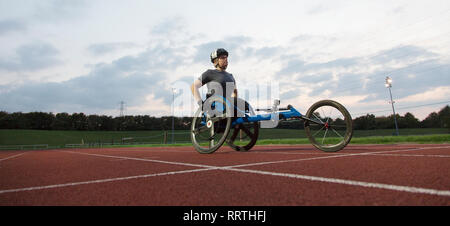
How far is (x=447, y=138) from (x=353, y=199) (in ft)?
36.0

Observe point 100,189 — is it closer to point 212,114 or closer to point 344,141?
point 212,114

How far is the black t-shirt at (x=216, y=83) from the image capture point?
486 cm

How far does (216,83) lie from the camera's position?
487cm

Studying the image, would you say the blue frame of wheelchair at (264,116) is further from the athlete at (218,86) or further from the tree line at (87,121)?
the tree line at (87,121)

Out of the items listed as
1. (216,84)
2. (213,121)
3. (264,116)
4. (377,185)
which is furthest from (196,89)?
(377,185)

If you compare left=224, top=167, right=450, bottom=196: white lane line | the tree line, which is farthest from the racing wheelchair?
the tree line

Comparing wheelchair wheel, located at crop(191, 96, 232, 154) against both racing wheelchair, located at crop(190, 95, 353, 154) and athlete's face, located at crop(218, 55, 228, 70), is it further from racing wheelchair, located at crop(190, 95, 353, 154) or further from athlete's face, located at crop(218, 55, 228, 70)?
athlete's face, located at crop(218, 55, 228, 70)

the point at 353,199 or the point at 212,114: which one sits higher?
the point at 212,114

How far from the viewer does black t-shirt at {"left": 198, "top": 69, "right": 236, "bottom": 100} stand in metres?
4.86

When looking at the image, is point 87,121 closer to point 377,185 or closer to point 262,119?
point 262,119
